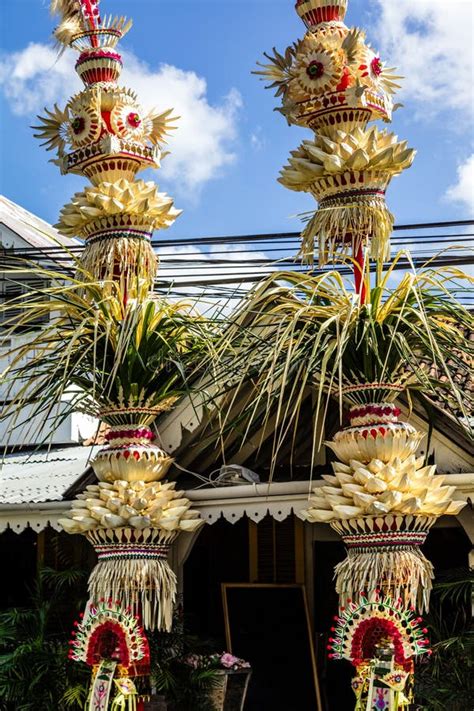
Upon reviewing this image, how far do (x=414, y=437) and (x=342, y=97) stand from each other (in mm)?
3005

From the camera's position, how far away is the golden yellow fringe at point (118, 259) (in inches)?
372

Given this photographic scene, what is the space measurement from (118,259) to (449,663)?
446 centimetres

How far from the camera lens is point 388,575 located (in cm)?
739

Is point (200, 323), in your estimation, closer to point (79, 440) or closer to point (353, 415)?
point (353, 415)

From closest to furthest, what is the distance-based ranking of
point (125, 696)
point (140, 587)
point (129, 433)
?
1. point (125, 696)
2. point (140, 587)
3. point (129, 433)

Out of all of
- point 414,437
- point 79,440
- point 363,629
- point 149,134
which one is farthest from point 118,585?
point 79,440

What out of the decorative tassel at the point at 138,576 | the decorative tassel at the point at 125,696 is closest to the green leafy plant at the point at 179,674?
the decorative tassel at the point at 138,576

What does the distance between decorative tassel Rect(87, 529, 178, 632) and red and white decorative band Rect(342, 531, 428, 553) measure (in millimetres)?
1699

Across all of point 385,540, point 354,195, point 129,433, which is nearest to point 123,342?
point 129,433

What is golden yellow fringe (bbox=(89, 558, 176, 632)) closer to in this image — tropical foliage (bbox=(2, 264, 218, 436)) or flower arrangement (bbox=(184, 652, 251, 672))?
flower arrangement (bbox=(184, 652, 251, 672))

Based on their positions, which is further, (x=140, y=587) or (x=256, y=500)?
(x=256, y=500)

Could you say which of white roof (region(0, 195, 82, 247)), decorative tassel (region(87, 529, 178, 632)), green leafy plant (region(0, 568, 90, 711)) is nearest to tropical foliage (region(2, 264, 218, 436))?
decorative tassel (region(87, 529, 178, 632))

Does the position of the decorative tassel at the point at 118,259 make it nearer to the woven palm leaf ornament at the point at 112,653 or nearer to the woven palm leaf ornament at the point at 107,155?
the woven palm leaf ornament at the point at 107,155

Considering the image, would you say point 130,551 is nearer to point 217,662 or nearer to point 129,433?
point 129,433
